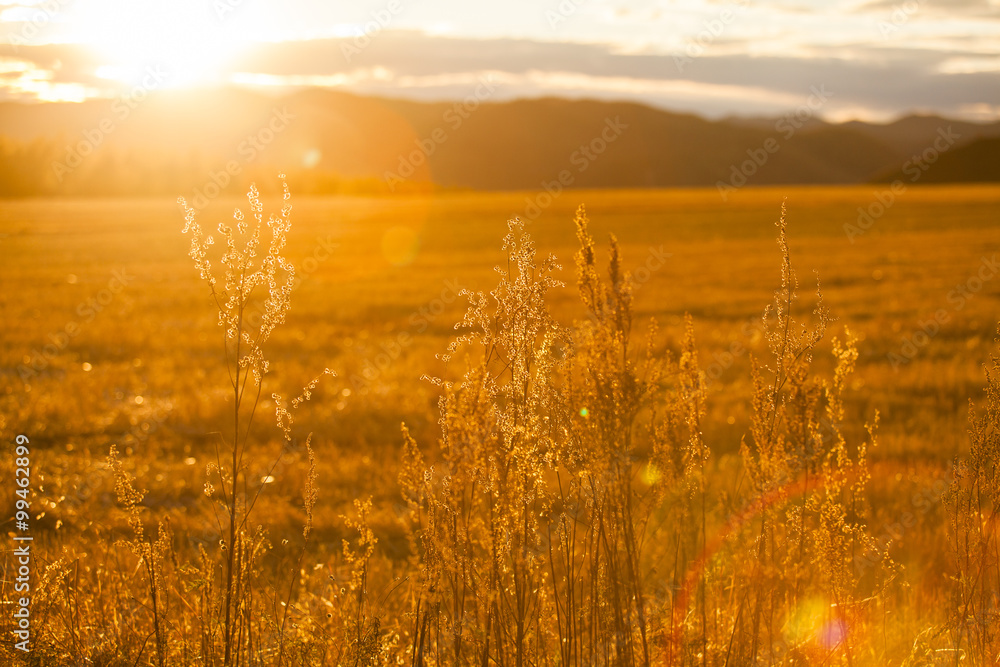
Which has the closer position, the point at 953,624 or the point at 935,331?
the point at 953,624

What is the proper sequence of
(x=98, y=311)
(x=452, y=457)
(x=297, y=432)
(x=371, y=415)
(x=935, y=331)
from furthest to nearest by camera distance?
(x=98, y=311)
(x=935, y=331)
(x=371, y=415)
(x=297, y=432)
(x=452, y=457)

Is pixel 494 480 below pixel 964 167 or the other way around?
below

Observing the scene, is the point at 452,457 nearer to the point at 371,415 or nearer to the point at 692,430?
the point at 692,430

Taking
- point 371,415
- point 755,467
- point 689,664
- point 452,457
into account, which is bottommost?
point 371,415

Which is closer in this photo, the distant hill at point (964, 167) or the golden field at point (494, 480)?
the golden field at point (494, 480)

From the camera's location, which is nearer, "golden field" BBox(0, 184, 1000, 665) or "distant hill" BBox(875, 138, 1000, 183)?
"golden field" BBox(0, 184, 1000, 665)

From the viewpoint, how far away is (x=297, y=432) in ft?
28.2

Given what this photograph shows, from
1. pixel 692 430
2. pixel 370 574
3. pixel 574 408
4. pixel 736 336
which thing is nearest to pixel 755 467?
pixel 692 430

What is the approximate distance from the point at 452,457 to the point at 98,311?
60.6ft

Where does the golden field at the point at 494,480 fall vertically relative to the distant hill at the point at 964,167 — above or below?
below

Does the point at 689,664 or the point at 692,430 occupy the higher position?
the point at 692,430

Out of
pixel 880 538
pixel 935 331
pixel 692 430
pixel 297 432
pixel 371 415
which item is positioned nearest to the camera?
pixel 692 430

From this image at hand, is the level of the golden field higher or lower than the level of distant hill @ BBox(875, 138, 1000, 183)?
lower

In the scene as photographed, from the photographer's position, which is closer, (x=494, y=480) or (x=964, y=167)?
(x=494, y=480)
